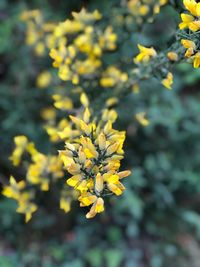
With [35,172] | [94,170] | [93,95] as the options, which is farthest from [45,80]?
[94,170]

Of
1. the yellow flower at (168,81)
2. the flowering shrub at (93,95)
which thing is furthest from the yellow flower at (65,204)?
the yellow flower at (168,81)

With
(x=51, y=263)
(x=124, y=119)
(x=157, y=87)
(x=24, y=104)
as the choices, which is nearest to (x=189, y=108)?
(x=157, y=87)

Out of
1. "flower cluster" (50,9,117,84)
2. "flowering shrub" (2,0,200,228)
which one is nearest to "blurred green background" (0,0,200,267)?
"flowering shrub" (2,0,200,228)

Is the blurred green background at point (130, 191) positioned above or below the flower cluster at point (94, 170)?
above

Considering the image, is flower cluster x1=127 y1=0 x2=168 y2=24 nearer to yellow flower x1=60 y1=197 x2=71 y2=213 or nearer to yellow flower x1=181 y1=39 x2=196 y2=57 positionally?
yellow flower x1=181 y1=39 x2=196 y2=57

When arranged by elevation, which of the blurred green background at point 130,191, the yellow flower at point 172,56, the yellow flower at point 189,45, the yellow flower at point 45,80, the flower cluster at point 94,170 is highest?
the yellow flower at point 45,80

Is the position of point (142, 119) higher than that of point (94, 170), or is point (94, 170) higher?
point (142, 119)

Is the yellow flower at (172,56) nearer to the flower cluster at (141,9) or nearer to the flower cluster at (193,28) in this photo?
the flower cluster at (193,28)

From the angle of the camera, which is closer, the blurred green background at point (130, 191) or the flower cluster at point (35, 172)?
the flower cluster at point (35, 172)

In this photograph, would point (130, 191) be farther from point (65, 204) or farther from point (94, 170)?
point (94, 170)
